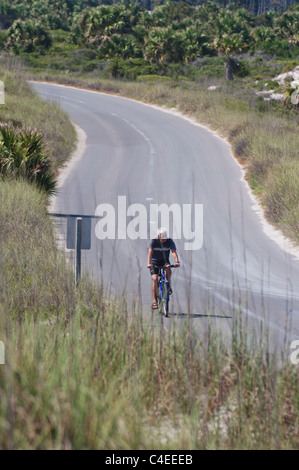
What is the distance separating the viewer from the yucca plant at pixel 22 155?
19.9 m

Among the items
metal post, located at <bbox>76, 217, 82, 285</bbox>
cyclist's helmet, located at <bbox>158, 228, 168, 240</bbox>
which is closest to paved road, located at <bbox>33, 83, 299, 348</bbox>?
metal post, located at <bbox>76, 217, 82, 285</bbox>

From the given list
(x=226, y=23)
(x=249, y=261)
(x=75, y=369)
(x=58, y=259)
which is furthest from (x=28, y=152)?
(x=226, y=23)

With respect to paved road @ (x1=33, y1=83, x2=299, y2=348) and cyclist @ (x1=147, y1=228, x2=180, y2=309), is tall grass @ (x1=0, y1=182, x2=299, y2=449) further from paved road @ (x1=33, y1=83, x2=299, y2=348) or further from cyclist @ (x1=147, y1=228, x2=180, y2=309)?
cyclist @ (x1=147, y1=228, x2=180, y2=309)

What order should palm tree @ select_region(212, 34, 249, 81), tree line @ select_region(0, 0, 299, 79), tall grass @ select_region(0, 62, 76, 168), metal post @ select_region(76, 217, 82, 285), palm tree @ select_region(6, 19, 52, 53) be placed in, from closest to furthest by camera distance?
metal post @ select_region(76, 217, 82, 285) < tall grass @ select_region(0, 62, 76, 168) < palm tree @ select_region(212, 34, 249, 81) < tree line @ select_region(0, 0, 299, 79) < palm tree @ select_region(6, 19, 52, 53)

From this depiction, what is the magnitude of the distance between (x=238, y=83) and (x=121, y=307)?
5621 centimetres

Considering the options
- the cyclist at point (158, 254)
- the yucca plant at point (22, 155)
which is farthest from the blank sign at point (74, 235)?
the yucca plant at point (22, 155)

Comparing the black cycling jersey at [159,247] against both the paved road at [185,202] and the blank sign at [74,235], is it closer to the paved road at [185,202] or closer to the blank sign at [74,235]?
the paved road at [185,202]

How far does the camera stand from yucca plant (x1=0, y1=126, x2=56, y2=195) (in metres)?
19.9

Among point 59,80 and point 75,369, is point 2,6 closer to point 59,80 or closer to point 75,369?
point 59,80

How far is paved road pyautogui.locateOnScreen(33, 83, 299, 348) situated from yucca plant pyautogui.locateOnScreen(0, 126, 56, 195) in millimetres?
1999

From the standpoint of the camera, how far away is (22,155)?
20.1 m

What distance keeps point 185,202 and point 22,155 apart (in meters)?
6.21

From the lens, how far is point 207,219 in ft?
70.4

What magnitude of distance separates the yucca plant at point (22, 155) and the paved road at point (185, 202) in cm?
200
